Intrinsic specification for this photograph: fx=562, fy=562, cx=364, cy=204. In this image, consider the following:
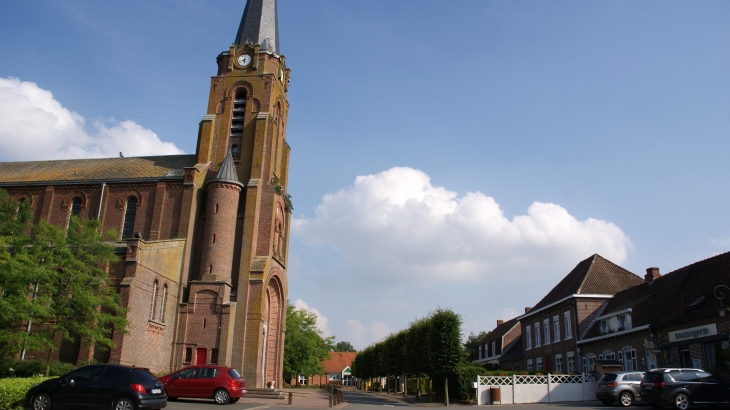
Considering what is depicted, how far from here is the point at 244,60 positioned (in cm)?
4456

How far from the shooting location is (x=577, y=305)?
38.8 metres

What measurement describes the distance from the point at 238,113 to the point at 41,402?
2941cm

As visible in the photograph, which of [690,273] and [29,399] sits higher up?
[690,273]

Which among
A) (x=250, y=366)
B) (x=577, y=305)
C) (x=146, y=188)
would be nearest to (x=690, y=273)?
(x=577, y=305)

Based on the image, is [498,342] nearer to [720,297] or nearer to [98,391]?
[720,297]

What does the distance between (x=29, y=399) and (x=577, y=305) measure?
33.2 m

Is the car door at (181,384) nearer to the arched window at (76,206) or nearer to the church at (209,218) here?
the church at (209,218)

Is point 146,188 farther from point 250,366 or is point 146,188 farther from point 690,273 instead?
point 690,273

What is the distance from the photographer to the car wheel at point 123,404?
1622cm

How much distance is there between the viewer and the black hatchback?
16.2 meters

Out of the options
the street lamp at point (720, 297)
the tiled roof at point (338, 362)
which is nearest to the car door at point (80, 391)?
the street lamp at point (720, 297)

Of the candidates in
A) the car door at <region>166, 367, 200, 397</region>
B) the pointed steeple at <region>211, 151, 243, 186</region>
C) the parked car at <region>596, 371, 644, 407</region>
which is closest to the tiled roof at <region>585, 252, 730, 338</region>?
the parked car at <region>596, 371, 644, 407</region>

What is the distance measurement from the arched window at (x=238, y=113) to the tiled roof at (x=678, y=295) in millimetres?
29023

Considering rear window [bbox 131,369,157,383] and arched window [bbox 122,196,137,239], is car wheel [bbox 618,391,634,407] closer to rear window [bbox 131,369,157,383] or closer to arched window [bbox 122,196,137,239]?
rear window [bbox 131,369,157,383]
